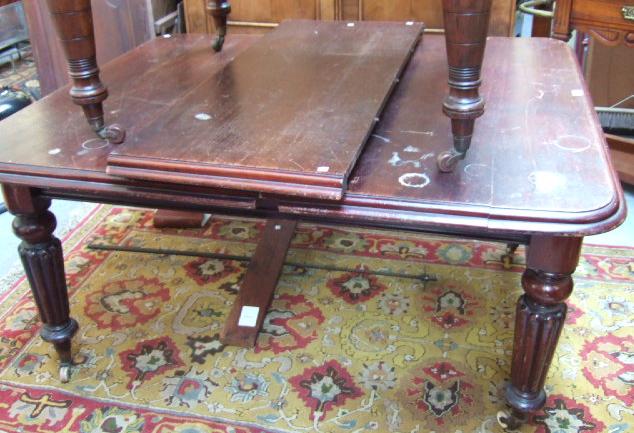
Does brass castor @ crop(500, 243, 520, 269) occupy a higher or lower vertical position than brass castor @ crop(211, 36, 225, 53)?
lower

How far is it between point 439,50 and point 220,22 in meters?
0.60

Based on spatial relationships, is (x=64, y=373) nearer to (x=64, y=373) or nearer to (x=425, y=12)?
(x=64, y=373)

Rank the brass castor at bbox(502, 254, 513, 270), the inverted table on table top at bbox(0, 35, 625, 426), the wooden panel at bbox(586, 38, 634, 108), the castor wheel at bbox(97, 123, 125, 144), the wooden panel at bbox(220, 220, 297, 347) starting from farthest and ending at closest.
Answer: the wooden panel at bbox(586, 38, 634, 108) → the brass castor at bbox(502, 254, 513, 270) → the wooden panel at bbox(220, 220, 297, 347) → the castor wheel at bbox(97, 123, 125, 144) → the inverted table on table top at bbox(0, 35, 625, 426)

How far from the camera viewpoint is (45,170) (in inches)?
47.9

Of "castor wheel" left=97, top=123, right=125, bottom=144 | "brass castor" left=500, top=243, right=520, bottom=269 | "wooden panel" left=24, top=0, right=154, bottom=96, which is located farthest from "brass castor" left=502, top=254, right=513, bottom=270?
"wooden panel" left=24, top=0, right=154, bottom=96

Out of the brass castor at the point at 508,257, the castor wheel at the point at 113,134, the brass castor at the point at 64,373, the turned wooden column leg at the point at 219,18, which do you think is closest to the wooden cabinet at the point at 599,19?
the brass castor at the point at 508,257

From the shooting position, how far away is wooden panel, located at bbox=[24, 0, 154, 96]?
8.39ft

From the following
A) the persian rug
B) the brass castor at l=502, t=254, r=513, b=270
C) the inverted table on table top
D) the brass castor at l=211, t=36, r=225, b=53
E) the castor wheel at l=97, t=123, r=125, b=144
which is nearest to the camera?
the inverted table on table top

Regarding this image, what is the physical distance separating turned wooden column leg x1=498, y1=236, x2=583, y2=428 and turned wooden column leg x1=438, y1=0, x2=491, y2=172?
0.23 meters

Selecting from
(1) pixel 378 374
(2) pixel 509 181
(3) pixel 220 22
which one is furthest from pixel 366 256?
(2) pixel 509 181

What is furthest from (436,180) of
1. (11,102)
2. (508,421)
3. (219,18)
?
(11,102)

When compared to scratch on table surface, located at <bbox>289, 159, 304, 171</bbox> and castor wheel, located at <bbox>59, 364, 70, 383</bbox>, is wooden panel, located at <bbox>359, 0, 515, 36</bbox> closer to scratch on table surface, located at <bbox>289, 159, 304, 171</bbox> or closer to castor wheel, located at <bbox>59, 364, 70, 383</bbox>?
scratch on table surface, located at <bbox>289, 159, 304, 171</bbox>

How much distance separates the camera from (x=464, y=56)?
0.97m

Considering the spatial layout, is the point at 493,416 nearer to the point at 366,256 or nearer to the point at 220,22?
the point at 366,256
